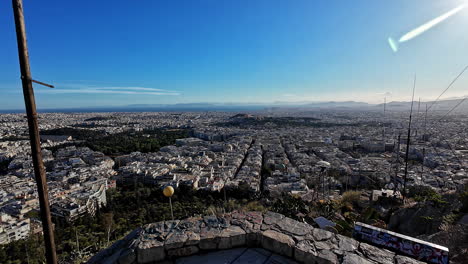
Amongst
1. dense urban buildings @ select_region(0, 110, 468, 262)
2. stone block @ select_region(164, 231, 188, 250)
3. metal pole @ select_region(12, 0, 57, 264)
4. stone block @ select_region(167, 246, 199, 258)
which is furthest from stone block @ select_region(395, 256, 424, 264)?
dense urban buildings @ select_region(0, 110, 468, 262)

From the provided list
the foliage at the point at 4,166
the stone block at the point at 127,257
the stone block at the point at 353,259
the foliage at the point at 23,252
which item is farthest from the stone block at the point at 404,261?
the foliage at the point at 4,166

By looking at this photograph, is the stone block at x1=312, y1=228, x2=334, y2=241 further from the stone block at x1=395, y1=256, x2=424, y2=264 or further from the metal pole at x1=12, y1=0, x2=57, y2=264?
the metal pole at x1=12, y1=0, x2=57, y2=264

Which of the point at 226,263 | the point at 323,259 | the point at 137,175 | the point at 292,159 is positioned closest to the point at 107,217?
the point at 137,175

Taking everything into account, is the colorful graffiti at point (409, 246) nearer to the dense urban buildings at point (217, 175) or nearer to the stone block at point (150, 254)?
the stone block at point (150, 254)

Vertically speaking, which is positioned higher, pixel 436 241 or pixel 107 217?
pixel 436 241

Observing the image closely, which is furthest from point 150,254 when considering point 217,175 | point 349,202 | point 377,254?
point 217,175

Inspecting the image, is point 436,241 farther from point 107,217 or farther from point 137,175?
point 137,175

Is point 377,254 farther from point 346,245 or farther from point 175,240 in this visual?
point 175,240
